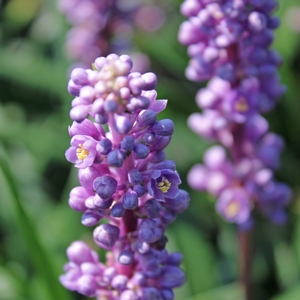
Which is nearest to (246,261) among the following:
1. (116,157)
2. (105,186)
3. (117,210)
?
(117,210)

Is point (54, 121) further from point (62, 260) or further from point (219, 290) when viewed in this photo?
point (219, 290)

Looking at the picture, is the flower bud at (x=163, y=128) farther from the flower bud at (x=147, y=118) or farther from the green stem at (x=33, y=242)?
the green stem at (x=33, y=242)

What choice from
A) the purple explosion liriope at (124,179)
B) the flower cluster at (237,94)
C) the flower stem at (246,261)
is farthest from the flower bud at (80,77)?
the flower stem at (246,261)

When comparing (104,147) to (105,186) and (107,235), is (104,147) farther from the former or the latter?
(107,235)

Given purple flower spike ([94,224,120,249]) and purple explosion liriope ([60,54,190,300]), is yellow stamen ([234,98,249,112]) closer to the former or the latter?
purple explosion liriope ([60,54,190,300])

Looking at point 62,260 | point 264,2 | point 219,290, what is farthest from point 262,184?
point 62,260

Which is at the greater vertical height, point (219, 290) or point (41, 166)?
point (41, 166)

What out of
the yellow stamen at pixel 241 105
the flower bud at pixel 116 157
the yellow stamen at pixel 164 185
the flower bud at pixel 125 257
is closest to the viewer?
the flower bud at pixel 116 157
